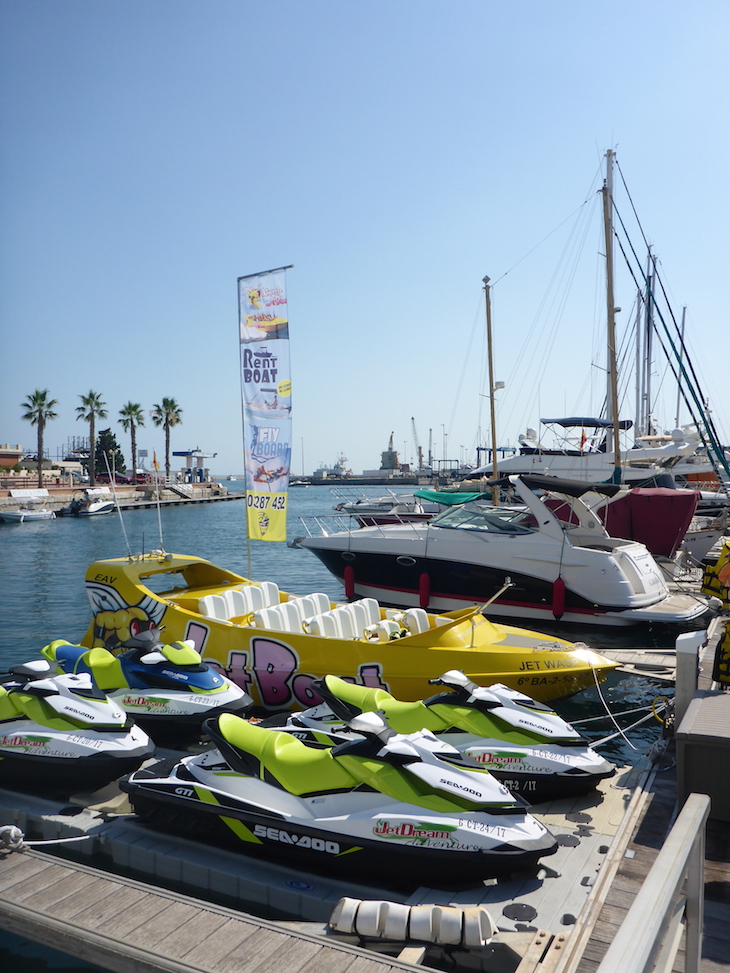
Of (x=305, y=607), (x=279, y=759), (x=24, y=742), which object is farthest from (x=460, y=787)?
(x=305, y=607)

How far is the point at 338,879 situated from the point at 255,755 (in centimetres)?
123

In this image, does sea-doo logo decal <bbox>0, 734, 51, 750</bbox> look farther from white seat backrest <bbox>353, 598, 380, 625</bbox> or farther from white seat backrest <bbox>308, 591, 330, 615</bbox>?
white seat backrest <bbox>353, 598, 380, 625</bbox>

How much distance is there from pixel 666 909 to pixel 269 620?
29.6 ft

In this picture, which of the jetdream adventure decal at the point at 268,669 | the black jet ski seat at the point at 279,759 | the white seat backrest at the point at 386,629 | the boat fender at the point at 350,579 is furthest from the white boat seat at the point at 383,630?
the boat fender at the point at 350,579

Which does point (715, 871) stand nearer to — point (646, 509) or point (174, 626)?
point (174, 626)

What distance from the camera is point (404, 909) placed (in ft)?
16.7

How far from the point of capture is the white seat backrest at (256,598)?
11.8 m

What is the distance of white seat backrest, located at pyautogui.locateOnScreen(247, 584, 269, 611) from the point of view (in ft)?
38.7

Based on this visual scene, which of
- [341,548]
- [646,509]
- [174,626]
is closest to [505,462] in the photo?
[646,509]

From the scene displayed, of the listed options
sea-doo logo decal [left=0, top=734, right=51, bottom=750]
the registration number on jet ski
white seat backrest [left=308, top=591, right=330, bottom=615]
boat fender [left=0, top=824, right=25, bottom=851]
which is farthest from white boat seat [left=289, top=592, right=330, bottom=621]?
boat fender [left=0, top=824, right=25, bottom=851]

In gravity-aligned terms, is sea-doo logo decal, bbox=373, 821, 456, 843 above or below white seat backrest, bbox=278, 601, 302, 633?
below

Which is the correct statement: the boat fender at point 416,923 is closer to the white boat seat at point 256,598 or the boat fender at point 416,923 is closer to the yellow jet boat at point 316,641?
the yellow jet boat at point 316,641

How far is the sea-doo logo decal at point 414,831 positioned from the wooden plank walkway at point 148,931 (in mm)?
1154

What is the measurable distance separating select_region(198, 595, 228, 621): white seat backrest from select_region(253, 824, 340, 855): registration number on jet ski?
5223 mm
